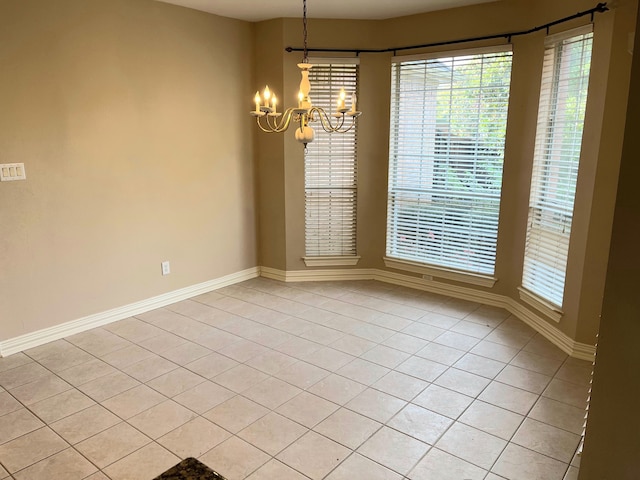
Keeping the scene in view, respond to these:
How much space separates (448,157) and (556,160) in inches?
40.9

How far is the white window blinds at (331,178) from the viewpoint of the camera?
460cm

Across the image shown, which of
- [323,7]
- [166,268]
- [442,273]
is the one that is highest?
[323,7]

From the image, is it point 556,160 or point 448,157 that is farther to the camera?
point 448,157

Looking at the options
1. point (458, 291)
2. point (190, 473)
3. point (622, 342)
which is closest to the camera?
point (622, 342)

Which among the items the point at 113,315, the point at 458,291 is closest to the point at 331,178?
the point at 458,291

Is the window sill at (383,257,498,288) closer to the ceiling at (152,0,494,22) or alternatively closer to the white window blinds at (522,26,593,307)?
the white window blinds at (522,26,593,307)

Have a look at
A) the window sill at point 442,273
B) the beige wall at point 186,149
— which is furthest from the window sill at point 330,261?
the window sill at point 442,273

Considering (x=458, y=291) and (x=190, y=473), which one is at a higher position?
(x=190, y=473)

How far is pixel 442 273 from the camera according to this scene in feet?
15.1

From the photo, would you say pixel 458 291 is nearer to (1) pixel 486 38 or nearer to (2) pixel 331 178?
(2) pixel 331 178

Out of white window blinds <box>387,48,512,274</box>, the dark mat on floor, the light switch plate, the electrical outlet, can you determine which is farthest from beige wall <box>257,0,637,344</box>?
the dark mat on floor

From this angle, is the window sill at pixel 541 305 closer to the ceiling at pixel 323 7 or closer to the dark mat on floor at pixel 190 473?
the ceiling at pixel 323 7

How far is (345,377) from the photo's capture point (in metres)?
3.05

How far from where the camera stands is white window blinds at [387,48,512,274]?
409 centimetres
